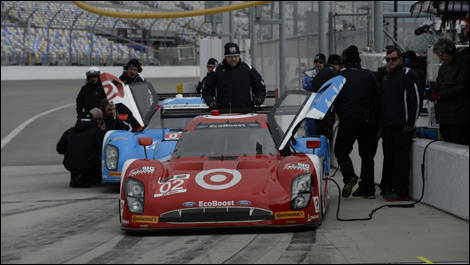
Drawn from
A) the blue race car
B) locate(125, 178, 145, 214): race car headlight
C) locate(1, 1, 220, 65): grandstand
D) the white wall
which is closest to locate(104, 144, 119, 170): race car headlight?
the blue race car

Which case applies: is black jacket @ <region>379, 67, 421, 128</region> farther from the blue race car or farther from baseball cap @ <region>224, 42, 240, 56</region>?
the blue race car

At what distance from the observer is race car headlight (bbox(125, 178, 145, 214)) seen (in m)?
7.66

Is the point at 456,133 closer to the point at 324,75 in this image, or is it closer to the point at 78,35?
the point at 324,75

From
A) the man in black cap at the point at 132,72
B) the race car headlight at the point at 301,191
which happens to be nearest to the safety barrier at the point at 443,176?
the race car headlight at the point at 301,191

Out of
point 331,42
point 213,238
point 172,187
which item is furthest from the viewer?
point 331,42

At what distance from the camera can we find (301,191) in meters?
7.62

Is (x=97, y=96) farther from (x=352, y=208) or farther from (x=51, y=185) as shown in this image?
(x=352, y=208)

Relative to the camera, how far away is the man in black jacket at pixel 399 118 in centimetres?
978

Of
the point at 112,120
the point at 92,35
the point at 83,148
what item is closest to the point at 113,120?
the point at 112,120

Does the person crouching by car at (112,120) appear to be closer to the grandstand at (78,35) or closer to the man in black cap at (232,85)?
the man in black cap at (232,85)

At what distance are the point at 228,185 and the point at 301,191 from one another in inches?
25.4

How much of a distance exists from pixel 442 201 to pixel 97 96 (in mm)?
6797

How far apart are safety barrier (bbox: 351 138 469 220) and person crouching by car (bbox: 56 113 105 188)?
4282mm

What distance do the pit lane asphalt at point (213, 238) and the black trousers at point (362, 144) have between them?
317 mm
